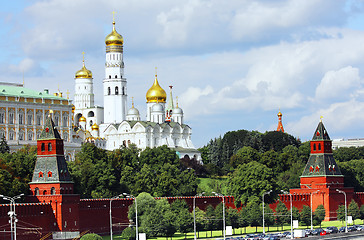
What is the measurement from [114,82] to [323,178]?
7291cm

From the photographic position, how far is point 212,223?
105 meters

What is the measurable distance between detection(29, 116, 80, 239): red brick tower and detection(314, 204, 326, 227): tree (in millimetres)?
30836

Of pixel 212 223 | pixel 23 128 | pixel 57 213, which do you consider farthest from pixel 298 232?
pixel 23 128

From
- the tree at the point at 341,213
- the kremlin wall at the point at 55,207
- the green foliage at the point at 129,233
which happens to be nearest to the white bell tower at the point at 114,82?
the tree at the point at 341,213

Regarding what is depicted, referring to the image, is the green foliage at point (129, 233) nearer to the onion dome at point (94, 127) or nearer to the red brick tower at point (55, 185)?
the red brick tower at point (55, 185)

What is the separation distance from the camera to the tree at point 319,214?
115 m

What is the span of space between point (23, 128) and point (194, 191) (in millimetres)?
48168

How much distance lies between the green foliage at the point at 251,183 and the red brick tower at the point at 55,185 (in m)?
26.9

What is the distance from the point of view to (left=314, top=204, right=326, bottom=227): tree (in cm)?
11539

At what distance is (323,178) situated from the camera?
127938 mm

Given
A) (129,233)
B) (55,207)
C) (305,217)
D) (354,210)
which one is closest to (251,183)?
(305,217)

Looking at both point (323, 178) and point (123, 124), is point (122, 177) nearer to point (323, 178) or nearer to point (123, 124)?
point (323, 178)

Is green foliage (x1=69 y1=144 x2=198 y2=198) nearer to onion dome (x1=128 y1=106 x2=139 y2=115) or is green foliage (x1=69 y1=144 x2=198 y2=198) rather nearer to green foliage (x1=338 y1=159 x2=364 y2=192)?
green foliage (x1=338 y1=159 x2=364 y2=192)

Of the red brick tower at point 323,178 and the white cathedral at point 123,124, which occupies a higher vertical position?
the white cathedral at point 123,124
